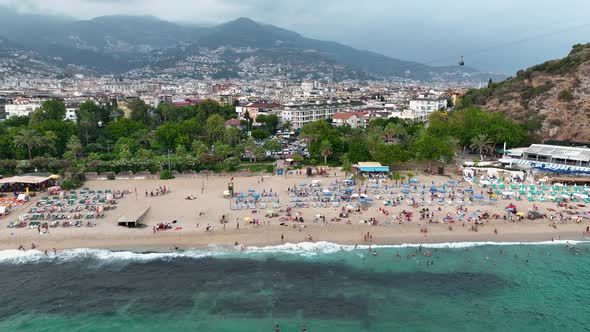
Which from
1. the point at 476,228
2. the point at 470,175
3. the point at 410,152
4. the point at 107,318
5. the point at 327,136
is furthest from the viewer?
the point at 327,136

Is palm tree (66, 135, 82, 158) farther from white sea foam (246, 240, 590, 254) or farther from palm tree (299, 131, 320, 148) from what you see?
white sea foam (246, 240, 590, 254)

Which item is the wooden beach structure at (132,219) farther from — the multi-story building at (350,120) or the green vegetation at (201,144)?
the multi-story building at (350,120)

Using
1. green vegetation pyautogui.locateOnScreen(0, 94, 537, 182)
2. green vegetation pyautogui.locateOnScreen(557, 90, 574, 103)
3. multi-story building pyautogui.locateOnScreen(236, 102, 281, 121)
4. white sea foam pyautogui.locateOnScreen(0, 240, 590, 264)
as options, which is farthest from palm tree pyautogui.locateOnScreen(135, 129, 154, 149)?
green vegetation pyautogui.locateOnScreen(557, 90, 574, 103)

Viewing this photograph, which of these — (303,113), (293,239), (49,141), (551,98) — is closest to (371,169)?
(293,239)

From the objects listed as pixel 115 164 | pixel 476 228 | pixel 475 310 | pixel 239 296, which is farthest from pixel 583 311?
pixel 115 164

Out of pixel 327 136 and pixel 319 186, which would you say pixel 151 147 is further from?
pixel 319 186

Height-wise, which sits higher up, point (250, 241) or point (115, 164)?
point (115, 164)

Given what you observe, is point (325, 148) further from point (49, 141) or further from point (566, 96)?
point (566, 96)

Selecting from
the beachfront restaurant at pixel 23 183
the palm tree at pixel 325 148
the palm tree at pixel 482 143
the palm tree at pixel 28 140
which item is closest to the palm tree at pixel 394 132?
the palm tree at pixel 482 143
